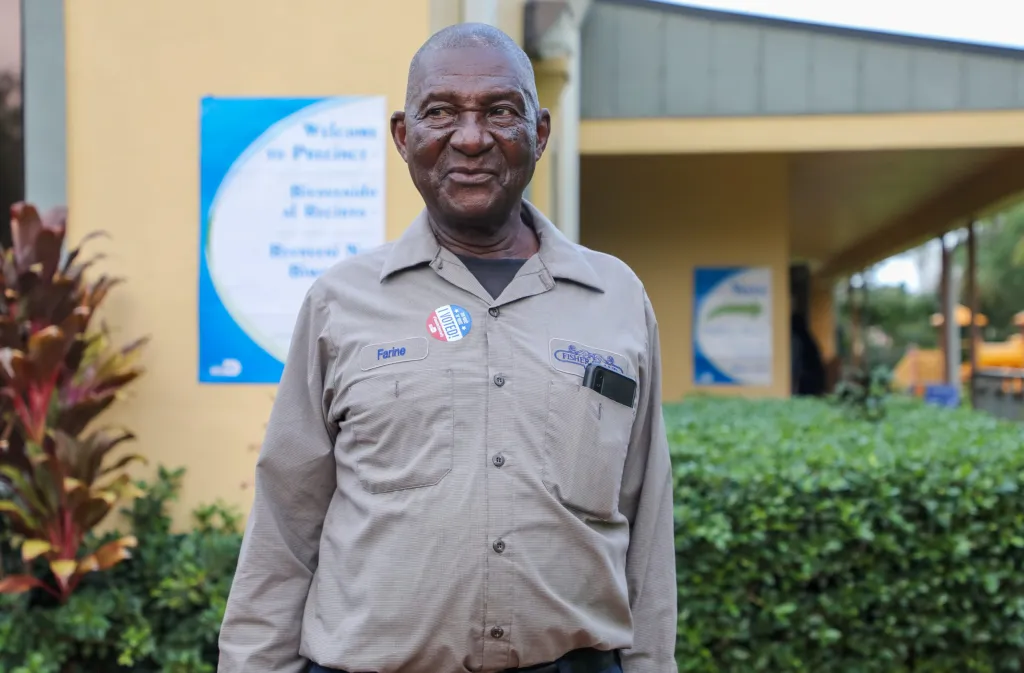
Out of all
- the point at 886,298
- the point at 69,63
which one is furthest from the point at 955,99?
the point at 886,298

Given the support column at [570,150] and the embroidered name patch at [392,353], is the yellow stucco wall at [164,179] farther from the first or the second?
the support column at [570,150]

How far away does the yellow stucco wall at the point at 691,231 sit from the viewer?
919 centimetres

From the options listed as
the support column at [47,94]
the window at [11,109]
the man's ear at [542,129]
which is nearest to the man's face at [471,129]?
the man's ear at [542,129]

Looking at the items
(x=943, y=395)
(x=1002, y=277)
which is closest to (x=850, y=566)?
(x=943, y=395)

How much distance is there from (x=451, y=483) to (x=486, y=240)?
516mm

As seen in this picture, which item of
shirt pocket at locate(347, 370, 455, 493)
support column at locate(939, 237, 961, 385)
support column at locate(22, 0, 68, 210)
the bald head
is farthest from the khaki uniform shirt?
support column at locate(939, 237, 961, 385)

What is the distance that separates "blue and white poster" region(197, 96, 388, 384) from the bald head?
2.05 metres

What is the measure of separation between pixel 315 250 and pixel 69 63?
1239 millimetres

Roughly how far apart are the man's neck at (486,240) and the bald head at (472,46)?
241 mm

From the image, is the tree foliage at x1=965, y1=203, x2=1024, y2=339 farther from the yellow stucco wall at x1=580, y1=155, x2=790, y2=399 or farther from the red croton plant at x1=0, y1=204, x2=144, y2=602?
the red croton plant at x1=0, y1=204, x2=144, y2=602

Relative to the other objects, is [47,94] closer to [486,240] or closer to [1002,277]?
[486,240]

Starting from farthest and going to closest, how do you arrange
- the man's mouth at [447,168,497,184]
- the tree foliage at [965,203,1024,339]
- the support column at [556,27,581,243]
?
the tree foliage at [965,203,1024,339] < the support column at [556,27,581,243] < the man's mouth at [447,168,497,184]

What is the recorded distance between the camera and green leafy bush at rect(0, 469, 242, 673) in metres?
3.70

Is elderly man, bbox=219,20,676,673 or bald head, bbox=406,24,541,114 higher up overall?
bald head, bbox=406,24,541,114
